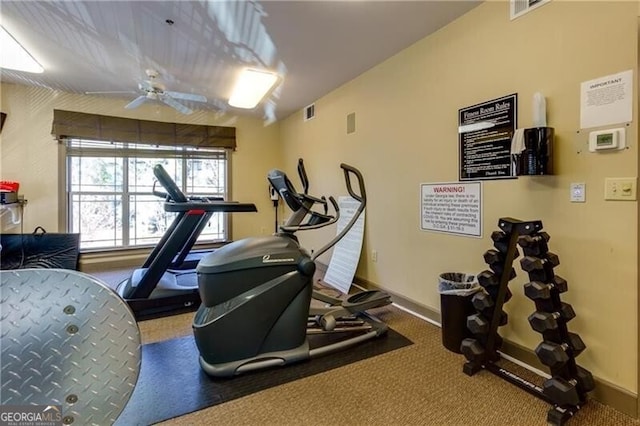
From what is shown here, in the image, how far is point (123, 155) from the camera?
4980mm

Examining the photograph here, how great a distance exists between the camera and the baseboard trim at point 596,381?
5.50 ft

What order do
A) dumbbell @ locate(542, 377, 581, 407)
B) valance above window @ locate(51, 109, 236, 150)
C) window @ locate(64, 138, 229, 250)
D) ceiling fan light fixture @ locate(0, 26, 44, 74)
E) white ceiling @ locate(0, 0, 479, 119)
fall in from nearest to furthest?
dumbbell @ locate(542, 377, 581, 407) → white ceiling @ locate(0, 0, 479, 119) → ceiling fan light fixture @ locate(0, 26, 44, 74) → valance above window @ locate(51, 109, 236, 150) → window @ locate(64, 138, 229, 250)

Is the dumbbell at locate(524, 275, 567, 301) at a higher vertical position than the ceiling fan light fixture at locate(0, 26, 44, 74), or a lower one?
lower

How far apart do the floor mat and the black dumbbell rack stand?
602 millimetres

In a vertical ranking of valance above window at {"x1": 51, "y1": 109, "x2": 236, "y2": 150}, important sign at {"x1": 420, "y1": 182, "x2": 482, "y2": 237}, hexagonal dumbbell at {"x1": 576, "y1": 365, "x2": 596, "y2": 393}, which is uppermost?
valance above window at {"x1": 51, "y1": 109, "x2": 236, "y2": 150}

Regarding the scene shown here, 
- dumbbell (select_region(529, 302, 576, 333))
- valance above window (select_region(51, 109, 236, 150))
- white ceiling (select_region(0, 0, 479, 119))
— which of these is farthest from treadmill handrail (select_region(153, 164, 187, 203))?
dumbbell (select_region(529, 302, 576, 333))

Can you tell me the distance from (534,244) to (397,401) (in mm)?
1171

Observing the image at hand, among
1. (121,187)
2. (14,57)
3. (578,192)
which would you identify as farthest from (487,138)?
(121,187)

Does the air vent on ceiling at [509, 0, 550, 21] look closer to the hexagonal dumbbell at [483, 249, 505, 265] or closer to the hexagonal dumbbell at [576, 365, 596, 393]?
the hexagonal dumbbell at [483, 249, 505, 265]

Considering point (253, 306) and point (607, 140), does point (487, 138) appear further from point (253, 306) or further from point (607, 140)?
point (253, 306)

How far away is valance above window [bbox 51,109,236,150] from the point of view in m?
4.51

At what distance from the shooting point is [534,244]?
1.78 metres

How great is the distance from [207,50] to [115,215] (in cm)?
327

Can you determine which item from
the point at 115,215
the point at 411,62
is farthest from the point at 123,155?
the point at 411,62
